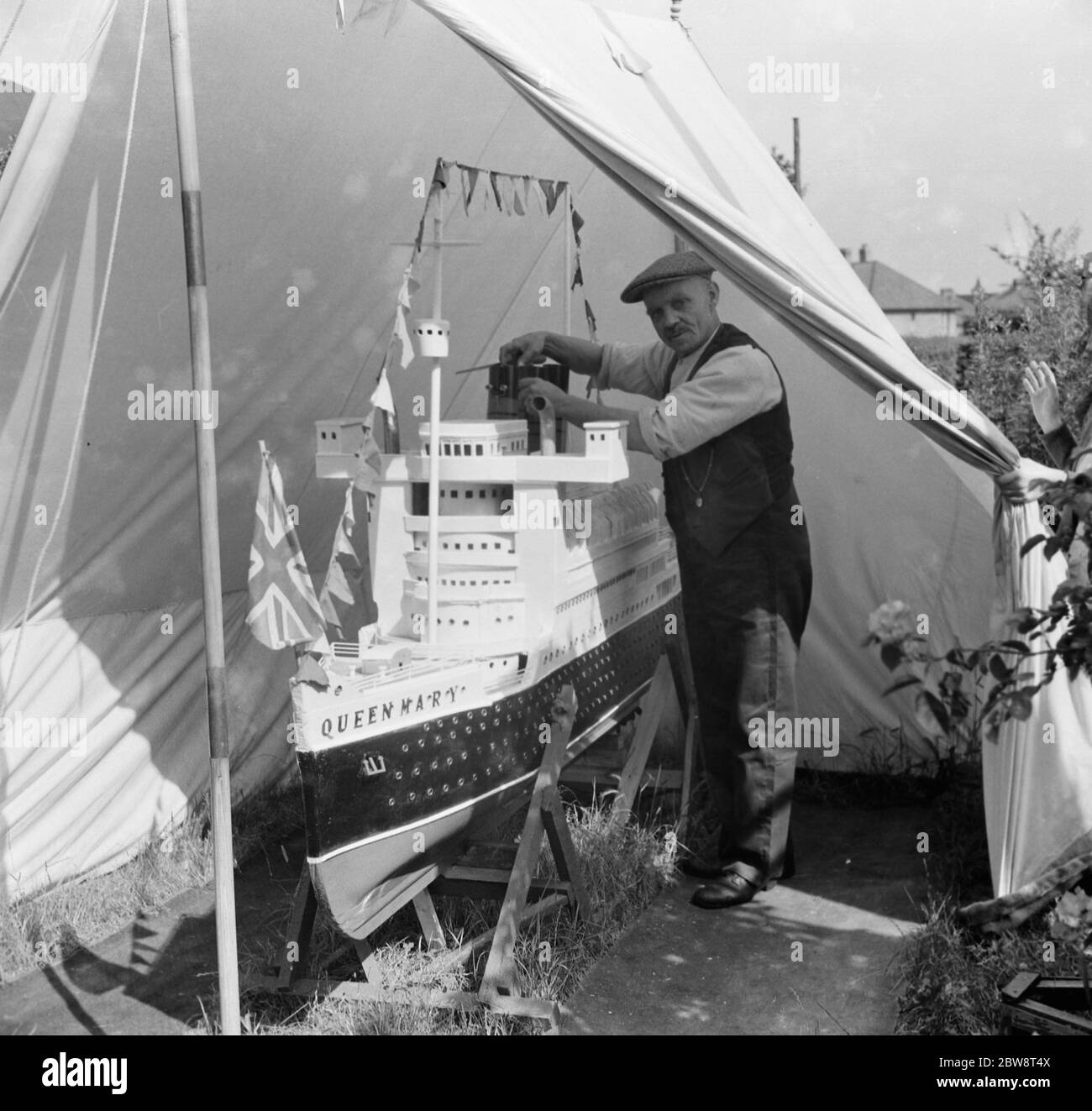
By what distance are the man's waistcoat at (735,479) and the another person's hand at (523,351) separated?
23.5 inches

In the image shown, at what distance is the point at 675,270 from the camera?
475 centimetres

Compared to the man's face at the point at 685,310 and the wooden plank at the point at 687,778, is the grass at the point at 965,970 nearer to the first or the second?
the wooden plank at the point at 687,778

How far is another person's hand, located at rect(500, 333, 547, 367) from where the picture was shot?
16.1ft

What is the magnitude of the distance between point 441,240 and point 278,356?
4.00 feet

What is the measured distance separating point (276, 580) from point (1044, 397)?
237cm

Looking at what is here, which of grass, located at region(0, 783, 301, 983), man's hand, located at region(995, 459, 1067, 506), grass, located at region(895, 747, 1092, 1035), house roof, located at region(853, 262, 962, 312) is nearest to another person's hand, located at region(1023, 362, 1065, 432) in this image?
man's hand, located at region(995, 459, 1067, 506)

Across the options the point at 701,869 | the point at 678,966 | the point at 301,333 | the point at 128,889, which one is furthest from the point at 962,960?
the point at 301,333

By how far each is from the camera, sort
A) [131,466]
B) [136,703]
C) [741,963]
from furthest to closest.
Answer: [136,703], [131,466], [741,963]

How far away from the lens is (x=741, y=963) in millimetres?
4242

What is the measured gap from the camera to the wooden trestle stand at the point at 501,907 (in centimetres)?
373

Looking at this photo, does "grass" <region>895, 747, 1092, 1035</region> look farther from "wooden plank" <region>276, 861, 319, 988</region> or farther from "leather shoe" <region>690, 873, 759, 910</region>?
"wooden plank" <region>276, 861, 319, 988</region>

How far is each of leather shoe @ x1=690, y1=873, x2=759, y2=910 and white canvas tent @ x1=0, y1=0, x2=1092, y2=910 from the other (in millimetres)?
954
